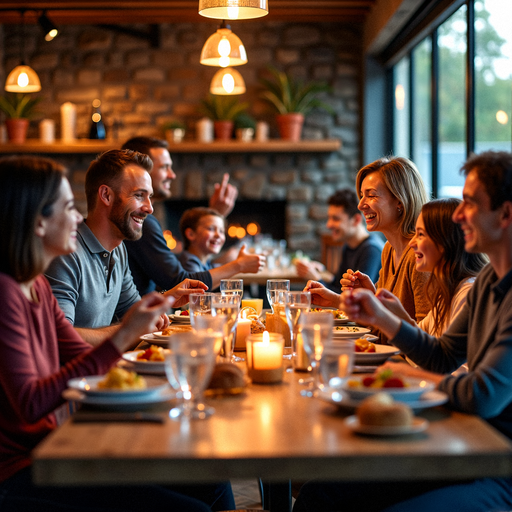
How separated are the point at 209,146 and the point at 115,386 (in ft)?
16.4

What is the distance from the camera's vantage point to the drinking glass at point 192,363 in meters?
1.17

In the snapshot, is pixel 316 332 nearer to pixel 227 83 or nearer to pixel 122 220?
pixel 122 220

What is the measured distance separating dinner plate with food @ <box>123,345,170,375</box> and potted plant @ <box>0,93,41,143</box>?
A: 16.7 feet

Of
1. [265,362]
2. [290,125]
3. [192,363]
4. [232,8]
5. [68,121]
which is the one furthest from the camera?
[68,121]

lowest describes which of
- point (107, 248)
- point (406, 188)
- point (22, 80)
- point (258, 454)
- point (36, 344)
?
point (258, 454)

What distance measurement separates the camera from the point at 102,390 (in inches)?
49.0

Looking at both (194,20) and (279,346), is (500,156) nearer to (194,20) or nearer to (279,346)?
(279,346)

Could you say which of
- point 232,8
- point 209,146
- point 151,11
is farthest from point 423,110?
point 232,8

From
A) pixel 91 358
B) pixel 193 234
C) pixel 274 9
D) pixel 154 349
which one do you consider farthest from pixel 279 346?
pixel 274 9

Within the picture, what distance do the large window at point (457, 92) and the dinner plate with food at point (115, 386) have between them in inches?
78.0

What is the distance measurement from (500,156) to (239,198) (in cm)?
508

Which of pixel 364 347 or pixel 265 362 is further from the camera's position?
pixel 364 347

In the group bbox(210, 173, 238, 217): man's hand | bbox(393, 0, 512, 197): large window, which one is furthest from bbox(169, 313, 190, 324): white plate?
bbox(210, 173, 238, 217): man's hand

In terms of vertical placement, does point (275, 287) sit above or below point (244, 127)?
below
